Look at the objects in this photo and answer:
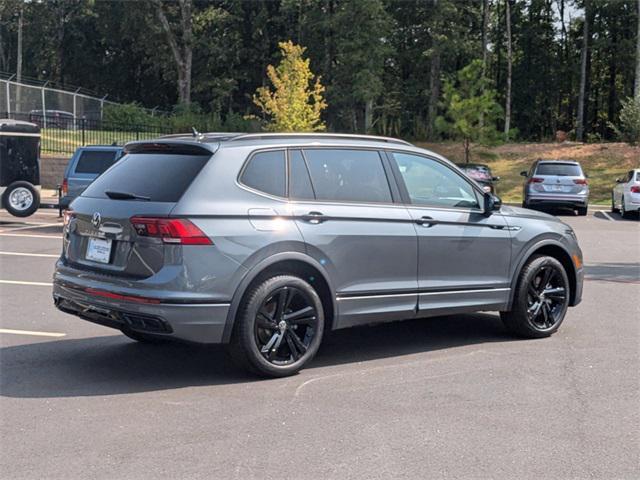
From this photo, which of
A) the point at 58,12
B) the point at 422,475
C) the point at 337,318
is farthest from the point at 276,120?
the point at 58,12

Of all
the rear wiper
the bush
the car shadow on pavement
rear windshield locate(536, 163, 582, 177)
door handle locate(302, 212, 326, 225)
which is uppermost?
the bush

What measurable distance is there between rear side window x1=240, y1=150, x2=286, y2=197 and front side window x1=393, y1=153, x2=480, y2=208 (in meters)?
1.15

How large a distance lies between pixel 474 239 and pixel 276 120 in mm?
28315

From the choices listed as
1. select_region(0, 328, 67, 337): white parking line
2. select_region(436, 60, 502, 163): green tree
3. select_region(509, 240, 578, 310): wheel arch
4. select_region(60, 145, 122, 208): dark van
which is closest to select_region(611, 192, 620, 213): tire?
select_region(436, 60, 502, 163): green tree

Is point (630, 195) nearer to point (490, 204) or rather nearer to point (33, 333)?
point (490, 204)

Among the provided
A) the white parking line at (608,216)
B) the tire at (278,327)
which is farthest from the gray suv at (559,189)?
the tire at (278,327)

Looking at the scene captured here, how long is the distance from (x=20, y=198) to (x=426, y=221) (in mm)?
14146

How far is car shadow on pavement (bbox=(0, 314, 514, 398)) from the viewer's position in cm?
573

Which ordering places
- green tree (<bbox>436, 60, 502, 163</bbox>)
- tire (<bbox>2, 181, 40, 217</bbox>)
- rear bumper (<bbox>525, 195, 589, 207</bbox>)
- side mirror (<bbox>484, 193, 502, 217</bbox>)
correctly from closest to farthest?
side mirror (<bbox>484, 193, 502, 217</bbox>), tire (<bbox>2, 181, 40, 217</bbox>), rear bumper (<bbox>525, 195, 589, 207</bbox>), green tree (<bbox>436, 60, 502, 163</bbox>)

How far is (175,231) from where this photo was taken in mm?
5434

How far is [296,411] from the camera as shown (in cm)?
513

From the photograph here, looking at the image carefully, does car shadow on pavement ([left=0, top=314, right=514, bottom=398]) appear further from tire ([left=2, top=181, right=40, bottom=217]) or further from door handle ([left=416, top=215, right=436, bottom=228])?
tire ([left=2, top=181, right=40, bottom=217])

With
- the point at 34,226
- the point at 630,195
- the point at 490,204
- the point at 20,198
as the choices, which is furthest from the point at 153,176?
the point at 630,195

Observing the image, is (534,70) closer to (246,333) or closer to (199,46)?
(199,46)
